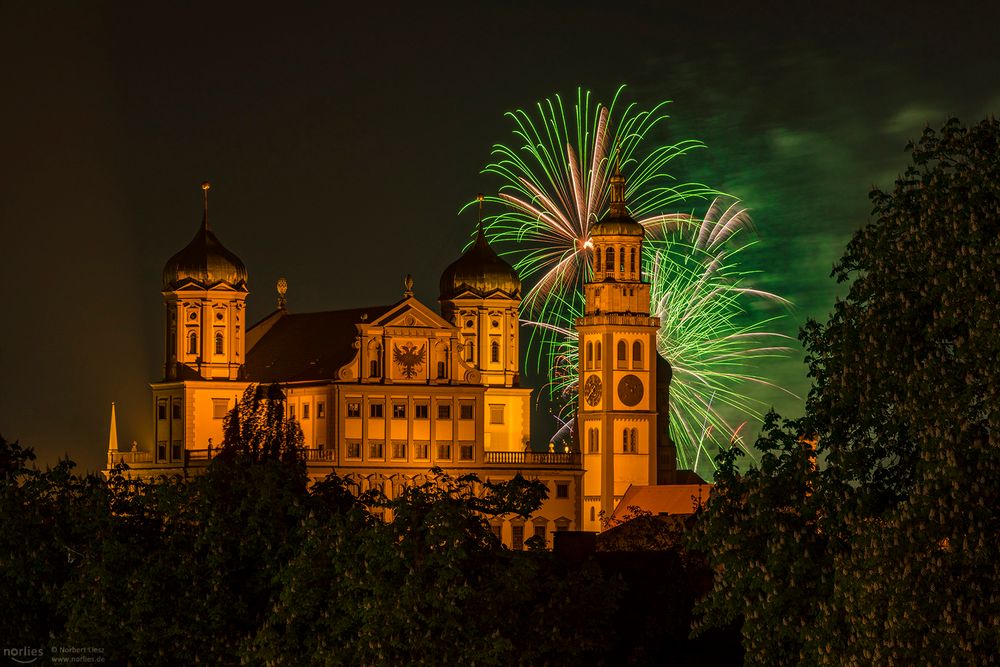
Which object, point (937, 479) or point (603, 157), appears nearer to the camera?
point (937, 479)

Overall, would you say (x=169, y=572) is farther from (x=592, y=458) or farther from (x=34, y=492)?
(x=592, y=458)

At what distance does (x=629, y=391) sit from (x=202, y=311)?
23.4 metres

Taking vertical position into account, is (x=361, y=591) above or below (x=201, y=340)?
below

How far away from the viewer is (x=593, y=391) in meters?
135

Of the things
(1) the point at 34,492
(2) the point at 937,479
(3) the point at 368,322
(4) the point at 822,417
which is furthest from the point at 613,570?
(3) the point at 368,322

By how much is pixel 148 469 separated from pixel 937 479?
301 feet

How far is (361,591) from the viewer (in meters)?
47.3

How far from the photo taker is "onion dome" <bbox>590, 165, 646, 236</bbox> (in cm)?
13625

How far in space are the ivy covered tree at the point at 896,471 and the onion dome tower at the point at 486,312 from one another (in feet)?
300

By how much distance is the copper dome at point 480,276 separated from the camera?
451 ft

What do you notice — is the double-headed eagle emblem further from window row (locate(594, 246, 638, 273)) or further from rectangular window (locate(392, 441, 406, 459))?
window row (locate(594, 246, 638, 273))

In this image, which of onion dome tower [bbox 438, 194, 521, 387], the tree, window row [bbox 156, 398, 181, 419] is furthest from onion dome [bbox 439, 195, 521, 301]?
the tree

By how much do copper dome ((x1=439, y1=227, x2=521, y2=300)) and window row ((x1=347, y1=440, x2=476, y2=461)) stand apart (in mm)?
12346

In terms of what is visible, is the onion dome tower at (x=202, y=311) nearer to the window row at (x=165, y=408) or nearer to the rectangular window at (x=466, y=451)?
the window row at (x=165, y=408)
